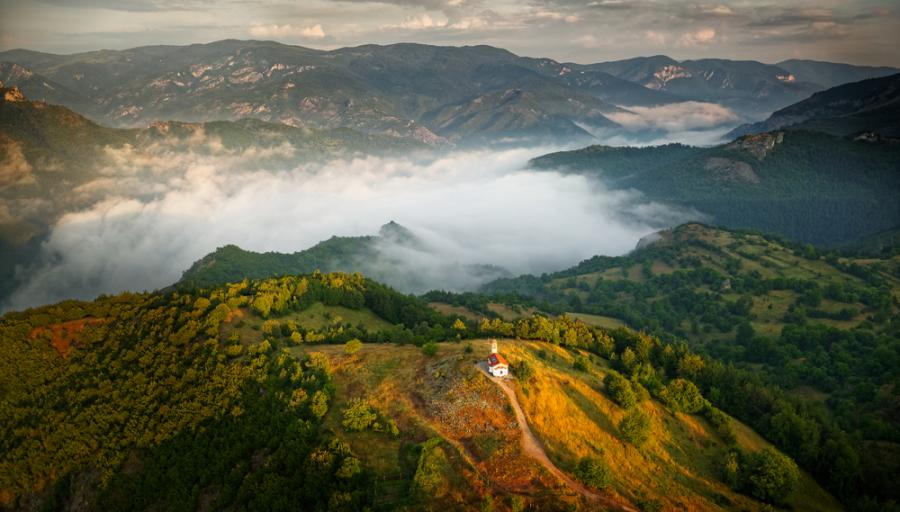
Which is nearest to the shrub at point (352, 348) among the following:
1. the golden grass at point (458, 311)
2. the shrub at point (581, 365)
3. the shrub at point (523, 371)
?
the shrub at point (523, 371)

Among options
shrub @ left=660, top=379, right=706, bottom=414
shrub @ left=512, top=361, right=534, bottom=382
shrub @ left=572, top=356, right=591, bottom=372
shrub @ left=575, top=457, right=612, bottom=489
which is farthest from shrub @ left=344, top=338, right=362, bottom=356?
shrub @ left=660, top=379, right=706, bottom=414

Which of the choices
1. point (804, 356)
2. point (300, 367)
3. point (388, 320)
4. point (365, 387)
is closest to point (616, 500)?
point (365, 387)

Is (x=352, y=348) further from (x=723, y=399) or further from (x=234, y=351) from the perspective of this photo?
(x=723, y=399)

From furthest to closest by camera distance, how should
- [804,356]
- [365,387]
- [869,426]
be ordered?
[804,356] → [869,426] → [365,387]

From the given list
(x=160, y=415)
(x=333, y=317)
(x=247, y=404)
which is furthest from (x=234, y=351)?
(x=333, y=317)

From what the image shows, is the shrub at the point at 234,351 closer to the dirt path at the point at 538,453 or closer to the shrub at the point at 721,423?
the dirt path at the point at 538,453

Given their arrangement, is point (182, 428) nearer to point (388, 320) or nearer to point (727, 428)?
point (388, 320)
